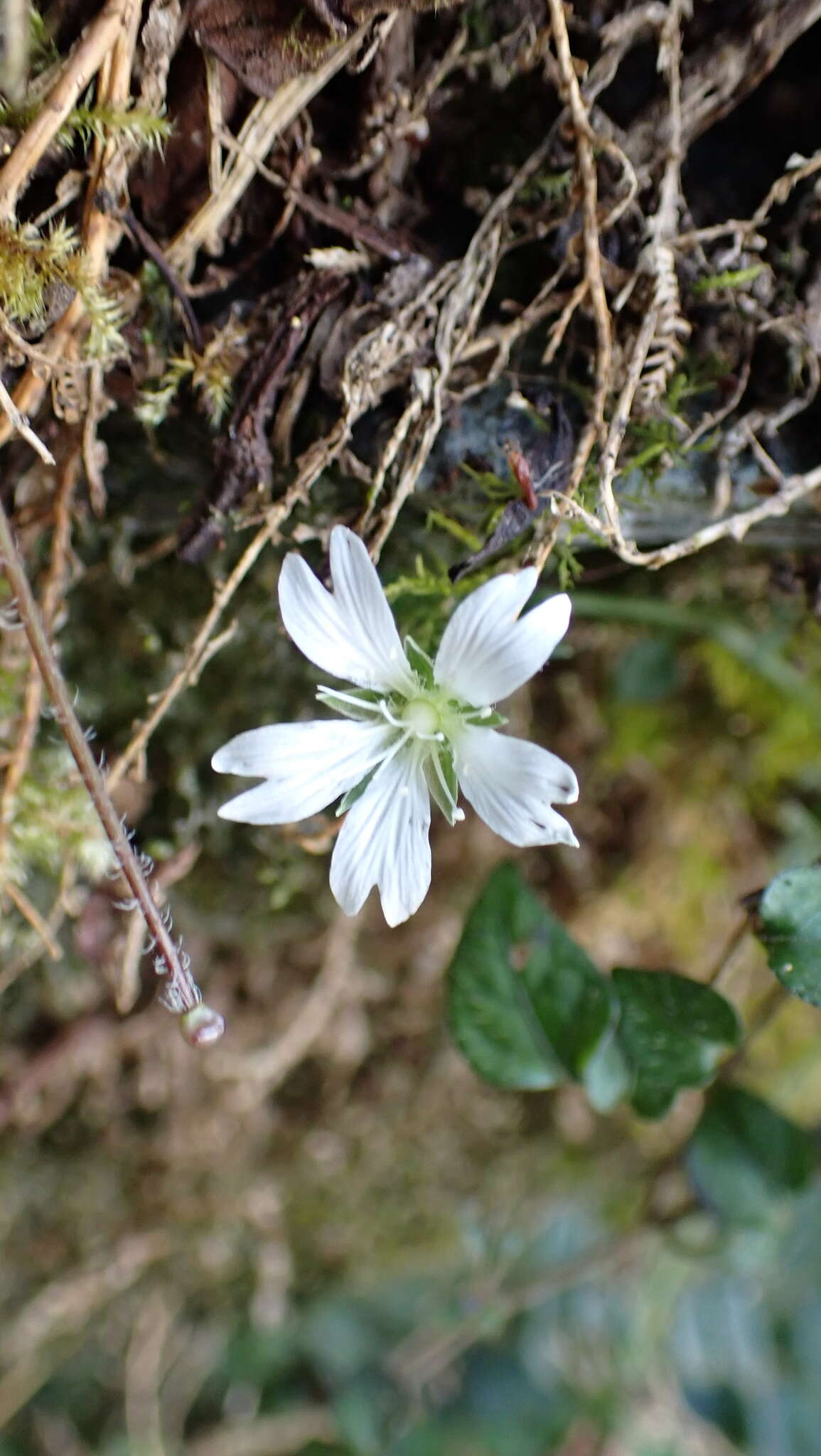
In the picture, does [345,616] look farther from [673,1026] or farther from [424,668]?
[673,1026]

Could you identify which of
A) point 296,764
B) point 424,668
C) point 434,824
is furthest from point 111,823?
point 434,824

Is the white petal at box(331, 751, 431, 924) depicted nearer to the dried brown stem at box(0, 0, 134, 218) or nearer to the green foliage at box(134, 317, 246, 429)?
the green foliage at box(134, 317, 246, 429)

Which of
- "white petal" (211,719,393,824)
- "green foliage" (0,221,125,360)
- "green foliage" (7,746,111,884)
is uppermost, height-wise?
"green foliage" (0,221,125,360)

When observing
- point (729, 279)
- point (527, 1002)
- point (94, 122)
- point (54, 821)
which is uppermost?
point (94, 122)

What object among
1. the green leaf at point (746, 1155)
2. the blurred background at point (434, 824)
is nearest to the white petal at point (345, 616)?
the blurred background at point (434, 824)

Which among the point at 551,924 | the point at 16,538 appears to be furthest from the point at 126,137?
the point at 551,924

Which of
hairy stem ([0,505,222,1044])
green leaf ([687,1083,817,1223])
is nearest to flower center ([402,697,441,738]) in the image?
hairy stem ([0,505,222,1044])

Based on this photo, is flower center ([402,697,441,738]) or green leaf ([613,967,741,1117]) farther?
green leaf ([613,967,741,1117])
